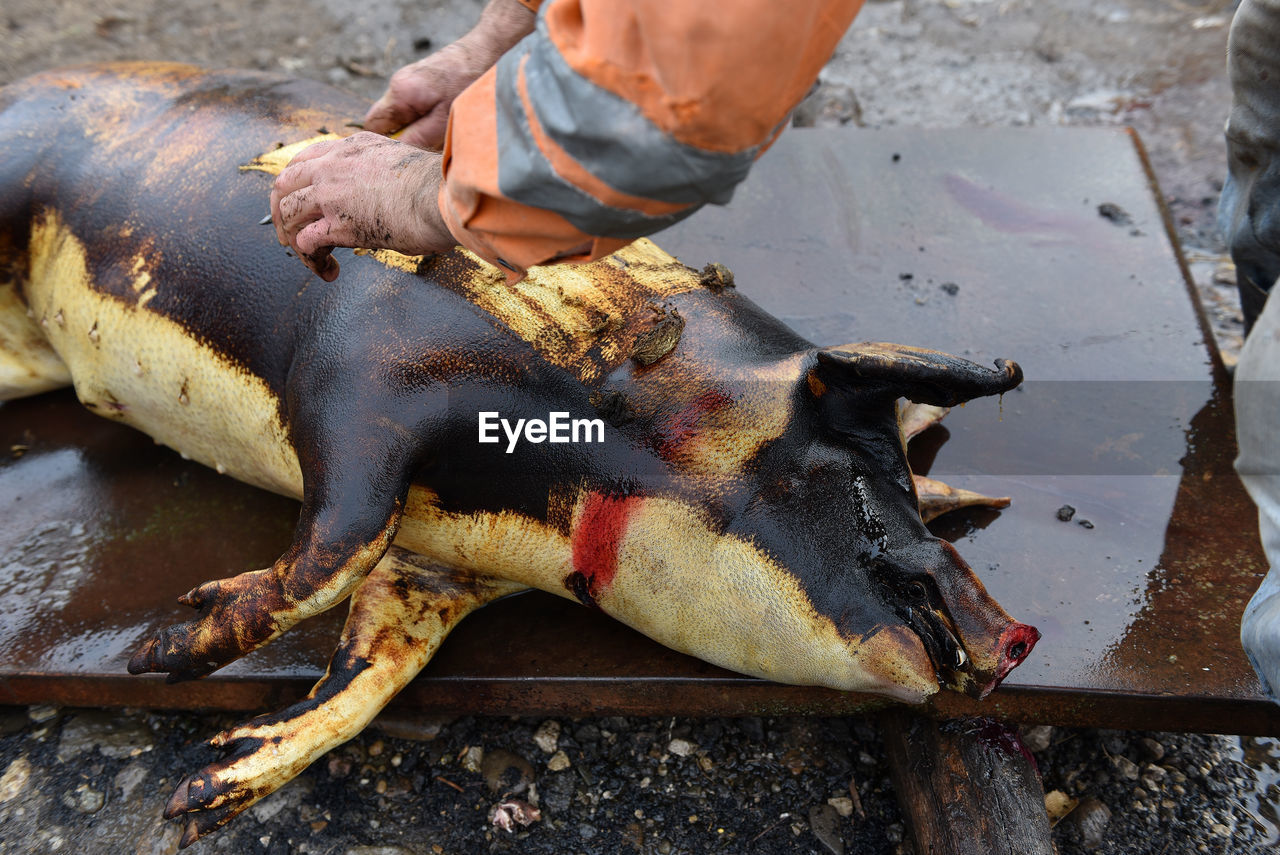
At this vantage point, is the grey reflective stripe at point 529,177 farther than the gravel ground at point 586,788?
No

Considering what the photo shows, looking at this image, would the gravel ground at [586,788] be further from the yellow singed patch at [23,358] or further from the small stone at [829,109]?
the small stone at [829,109]

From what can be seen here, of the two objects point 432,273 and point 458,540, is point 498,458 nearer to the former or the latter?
point 458,540

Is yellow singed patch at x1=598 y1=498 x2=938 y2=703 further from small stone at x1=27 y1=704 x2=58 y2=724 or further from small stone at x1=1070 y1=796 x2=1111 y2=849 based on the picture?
small stone at x1=27 y1=704 x2=58 y2=724

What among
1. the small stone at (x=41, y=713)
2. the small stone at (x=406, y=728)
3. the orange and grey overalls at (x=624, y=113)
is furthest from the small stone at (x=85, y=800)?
the orange and grey overalls at (x=624, y=113)

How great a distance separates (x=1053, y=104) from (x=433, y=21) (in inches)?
132

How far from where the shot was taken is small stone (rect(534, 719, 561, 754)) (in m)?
2.25

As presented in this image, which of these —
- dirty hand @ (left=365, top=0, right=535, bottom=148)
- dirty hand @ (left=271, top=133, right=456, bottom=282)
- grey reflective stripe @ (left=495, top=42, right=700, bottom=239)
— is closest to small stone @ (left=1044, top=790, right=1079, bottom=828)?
grey reflective stripe @ (left=495, top=42, right=700, bottom=239)

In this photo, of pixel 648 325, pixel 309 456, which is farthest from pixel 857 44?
pixel 309 456

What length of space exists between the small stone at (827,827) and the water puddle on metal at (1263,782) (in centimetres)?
91

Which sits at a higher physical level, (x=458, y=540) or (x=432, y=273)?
(x=432, y=273)

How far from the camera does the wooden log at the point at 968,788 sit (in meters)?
1.86

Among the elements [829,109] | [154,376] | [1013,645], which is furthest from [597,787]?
[829,109]

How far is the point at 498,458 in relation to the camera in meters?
1.92

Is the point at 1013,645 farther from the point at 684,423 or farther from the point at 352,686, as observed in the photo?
the point at 352,686
